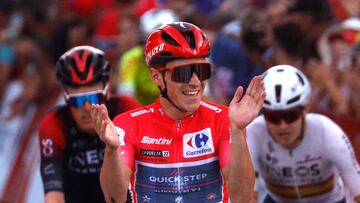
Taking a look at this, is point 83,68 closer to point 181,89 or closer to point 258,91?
point 181,89

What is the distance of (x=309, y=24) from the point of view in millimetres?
11430

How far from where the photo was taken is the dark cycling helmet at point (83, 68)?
329 inches

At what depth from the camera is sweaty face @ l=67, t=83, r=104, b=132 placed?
8.27m

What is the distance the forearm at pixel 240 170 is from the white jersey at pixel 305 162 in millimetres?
1776

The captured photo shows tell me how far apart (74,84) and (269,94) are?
150 cm

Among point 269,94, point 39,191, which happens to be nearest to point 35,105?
point 39,191

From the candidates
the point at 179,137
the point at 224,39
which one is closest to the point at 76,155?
the point at 179,137

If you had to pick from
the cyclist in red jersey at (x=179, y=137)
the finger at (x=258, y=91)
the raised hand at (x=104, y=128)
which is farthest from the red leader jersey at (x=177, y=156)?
the finger at (x=258, y=91)

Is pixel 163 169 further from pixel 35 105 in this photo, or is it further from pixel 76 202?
pixel 35 105

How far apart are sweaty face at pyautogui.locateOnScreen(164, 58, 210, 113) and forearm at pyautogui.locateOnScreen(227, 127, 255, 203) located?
1.33 feet

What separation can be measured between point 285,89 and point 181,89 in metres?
1.62

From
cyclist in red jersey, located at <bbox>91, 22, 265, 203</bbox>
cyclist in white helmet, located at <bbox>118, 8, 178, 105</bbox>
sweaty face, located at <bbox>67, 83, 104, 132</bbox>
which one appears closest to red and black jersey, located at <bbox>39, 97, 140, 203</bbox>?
sweaty face, located at <bbox>67, 83, 104, 132</bbox>

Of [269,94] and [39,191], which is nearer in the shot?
[269,94]

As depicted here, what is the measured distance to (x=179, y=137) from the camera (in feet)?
22.4
